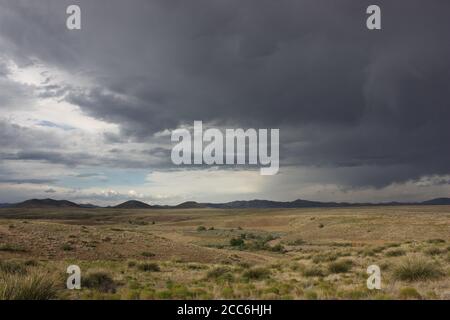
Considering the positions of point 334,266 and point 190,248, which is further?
point 190,248

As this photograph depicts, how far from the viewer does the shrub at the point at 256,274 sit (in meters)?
19.8

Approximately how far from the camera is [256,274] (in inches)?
790

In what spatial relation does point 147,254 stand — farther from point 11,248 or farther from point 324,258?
point 324,258

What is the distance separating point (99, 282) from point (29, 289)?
5.07m

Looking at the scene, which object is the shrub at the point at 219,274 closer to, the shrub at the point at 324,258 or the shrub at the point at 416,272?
the shrub at the point at 416,272

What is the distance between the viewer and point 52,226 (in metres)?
43.8

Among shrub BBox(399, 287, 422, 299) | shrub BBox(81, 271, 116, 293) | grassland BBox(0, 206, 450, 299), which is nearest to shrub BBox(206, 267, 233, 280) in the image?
grassland BBox(0, 206, 450, 299)

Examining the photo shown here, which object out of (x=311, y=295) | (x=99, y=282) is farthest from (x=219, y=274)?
(x=311, y=295)

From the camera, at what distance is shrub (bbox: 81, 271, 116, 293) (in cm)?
1588

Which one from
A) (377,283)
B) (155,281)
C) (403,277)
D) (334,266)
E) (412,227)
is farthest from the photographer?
(412,227)

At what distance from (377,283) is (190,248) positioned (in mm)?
25946

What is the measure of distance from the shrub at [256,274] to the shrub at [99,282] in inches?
252
